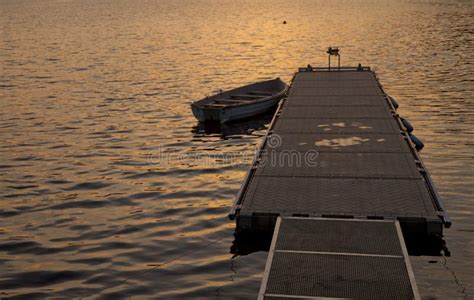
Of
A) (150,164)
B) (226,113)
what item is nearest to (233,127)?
(226,113)

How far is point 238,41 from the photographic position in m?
90.7

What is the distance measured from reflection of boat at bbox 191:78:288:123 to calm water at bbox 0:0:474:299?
40.9 inches

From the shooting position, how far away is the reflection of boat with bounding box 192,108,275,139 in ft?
116

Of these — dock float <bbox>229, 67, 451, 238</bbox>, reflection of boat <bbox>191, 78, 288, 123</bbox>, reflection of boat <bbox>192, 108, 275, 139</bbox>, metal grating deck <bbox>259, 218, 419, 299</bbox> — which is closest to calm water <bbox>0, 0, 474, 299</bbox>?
reflection of boat <bbox>192, 108, 275, 139</bbox>

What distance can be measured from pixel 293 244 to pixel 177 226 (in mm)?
6693

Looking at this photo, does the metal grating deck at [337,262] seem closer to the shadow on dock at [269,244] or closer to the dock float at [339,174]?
the dock float at [339,174]

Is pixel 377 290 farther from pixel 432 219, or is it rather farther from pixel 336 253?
pixel 432 219

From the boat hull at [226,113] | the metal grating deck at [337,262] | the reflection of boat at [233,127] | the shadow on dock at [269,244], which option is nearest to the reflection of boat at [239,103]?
the boat hull at [226,113]

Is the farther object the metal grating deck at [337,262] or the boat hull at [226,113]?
the boat hull at [226,113]

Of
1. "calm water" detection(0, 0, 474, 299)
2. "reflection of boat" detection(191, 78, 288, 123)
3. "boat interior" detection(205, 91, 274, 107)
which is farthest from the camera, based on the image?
"boat interior" detection(205, 91, 274, 107)

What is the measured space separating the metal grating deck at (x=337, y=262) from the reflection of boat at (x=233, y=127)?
18000mm

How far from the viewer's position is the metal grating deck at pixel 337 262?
1386 cm

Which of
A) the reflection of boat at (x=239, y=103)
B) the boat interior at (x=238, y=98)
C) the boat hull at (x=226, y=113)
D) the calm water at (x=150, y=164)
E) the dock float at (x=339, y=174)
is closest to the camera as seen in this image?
the calm water at (x=150, y=164)

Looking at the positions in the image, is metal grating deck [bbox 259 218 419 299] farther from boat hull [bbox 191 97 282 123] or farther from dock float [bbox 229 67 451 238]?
boat hull [bbox 191 97 282 123]
